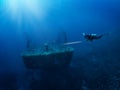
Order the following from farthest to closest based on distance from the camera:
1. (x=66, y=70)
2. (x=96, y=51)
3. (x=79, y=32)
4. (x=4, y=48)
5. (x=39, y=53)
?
(x=79, y=32)
(x=4, y=48)
(x=96, y=51)
(x=66, y=70)
(x=39, y=53)

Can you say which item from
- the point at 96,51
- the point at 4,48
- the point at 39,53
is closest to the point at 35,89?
the point at 39,53

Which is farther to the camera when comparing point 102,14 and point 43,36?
point 102,14

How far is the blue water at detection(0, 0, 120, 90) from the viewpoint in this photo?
9.78m

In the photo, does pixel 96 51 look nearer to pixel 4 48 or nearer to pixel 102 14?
pixel 4 48

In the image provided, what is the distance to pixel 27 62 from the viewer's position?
8875 mm

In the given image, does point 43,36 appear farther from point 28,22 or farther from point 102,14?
point 102,14

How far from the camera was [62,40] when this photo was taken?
14672 millimetres

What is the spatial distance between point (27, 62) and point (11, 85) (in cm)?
205

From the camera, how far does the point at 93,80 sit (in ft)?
31.8

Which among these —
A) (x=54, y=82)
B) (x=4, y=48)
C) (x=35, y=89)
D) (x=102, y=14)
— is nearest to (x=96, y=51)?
(x=54, y=82)

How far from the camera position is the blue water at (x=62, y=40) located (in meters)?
9.78

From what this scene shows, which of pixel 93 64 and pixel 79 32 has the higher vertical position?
pixel 79 32

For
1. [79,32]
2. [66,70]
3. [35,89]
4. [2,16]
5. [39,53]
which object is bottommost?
[35,89]

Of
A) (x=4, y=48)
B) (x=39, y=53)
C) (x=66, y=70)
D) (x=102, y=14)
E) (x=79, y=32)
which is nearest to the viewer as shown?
(x=39, y=53)
